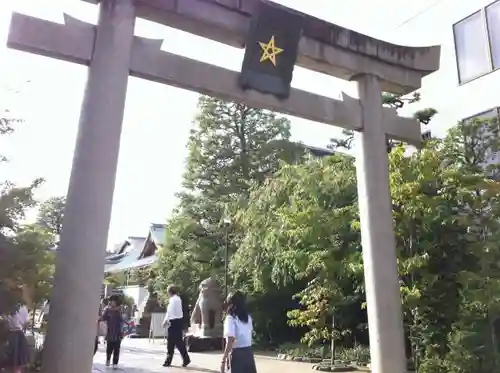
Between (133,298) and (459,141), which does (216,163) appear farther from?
(133,298)

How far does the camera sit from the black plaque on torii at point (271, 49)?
6.75m

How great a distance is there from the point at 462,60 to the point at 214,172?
9252 mm

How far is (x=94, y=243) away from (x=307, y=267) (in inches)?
262

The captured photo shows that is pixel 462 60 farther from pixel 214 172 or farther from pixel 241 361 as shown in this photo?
pixel 241 361

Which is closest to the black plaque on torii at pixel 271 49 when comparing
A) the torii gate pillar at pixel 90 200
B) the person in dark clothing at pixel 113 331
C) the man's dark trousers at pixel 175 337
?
the torii gate pillar at pixel 90 200

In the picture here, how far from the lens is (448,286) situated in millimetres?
9133

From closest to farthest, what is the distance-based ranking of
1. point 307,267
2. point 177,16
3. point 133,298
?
point 177,16, point 307,267, point 133,298

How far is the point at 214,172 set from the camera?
62.0ft

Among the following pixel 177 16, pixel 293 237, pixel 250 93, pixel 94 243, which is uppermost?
pixel 177 16

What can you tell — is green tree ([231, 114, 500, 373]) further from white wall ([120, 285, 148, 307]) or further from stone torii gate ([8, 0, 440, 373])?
white wall ([120, 285, 148, 307])

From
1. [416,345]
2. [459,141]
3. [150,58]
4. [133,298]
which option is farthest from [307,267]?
[133,298]

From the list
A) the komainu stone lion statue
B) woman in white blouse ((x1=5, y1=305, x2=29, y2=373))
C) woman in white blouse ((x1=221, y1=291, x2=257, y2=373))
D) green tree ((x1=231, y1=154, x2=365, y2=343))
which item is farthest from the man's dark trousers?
the komainu stone lion statue

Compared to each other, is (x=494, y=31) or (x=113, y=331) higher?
(x=494, y=31)

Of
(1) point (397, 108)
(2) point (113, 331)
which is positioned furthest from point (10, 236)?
(1) point (397, 108)
